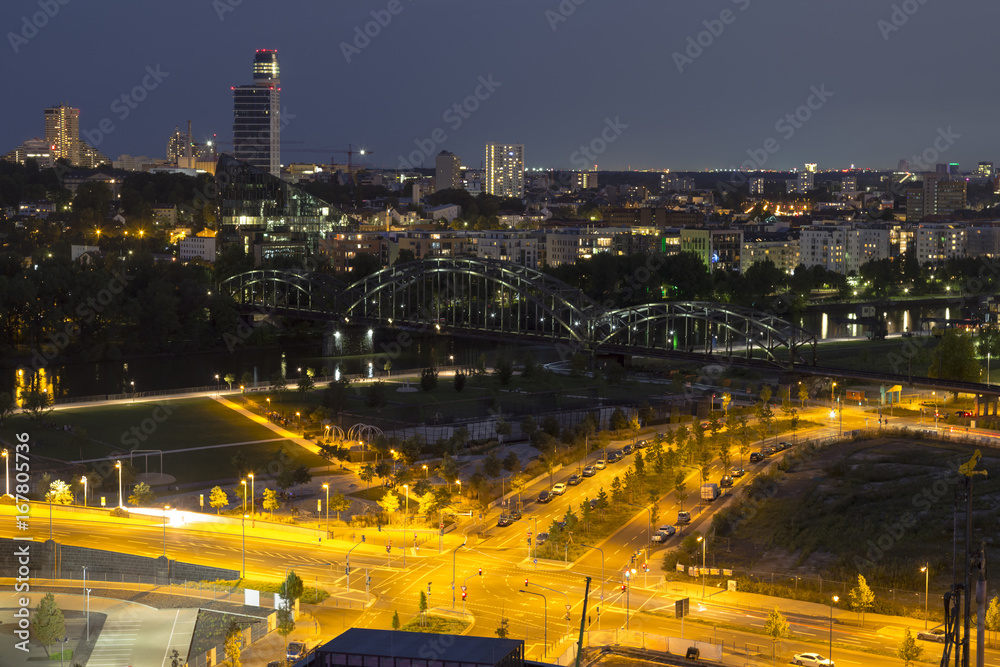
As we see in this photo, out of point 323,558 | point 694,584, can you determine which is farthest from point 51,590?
point 694,584

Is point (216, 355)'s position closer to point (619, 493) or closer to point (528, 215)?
point (619, 493)

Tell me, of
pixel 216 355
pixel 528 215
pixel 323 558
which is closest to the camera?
pixel 323 558

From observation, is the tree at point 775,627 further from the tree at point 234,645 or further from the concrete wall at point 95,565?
the concrete wall at point 95,565

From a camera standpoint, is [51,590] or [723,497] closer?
[51,590]

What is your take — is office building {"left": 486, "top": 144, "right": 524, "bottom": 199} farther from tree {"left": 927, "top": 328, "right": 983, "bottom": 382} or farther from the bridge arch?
tree {"left": 927, "top": 328, "right": 983, "bottom": 382}

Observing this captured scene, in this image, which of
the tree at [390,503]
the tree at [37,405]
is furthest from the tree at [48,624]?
the tree at [37,405]

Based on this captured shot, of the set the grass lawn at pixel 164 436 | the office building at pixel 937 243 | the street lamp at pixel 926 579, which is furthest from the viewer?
the office building at pixel 937 243
